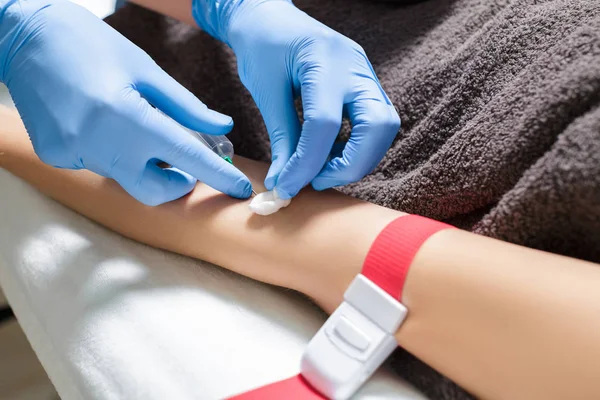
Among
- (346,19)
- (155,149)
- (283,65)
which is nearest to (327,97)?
(283,65)

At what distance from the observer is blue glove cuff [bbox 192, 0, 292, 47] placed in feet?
2.69

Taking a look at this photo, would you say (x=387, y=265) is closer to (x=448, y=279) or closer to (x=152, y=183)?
(x=448, y=279)

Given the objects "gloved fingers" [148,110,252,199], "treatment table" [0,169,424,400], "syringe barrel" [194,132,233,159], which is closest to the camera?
"treatment table" [0,169,424,400]

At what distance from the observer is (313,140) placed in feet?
2.10

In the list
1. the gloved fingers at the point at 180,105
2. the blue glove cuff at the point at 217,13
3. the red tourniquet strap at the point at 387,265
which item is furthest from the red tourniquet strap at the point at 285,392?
the blue glove cuff at the point at 217,13

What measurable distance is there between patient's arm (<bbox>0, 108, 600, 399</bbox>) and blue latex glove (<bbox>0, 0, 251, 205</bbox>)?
7 centimetres

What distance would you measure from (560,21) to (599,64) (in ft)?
0.51

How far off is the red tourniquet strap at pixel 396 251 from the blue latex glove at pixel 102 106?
24 centimetres

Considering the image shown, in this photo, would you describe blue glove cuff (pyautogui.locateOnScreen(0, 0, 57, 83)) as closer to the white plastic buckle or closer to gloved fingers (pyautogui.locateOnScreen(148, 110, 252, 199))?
gloved fingers (pyautogui.locateOnScreen(148, 110, 252, 199))

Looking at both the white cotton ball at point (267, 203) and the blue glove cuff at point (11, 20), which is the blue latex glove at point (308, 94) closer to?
the white cotton ball at point (267, 203)

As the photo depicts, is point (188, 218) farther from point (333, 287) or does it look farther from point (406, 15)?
point (406, 15)

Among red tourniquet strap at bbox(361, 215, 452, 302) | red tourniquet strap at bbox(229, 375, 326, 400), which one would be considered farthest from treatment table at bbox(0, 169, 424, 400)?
red tourniquet strap at bbox(361, 215, 452, 302)

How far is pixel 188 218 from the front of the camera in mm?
710

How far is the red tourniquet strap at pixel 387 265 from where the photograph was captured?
526 millimetres
